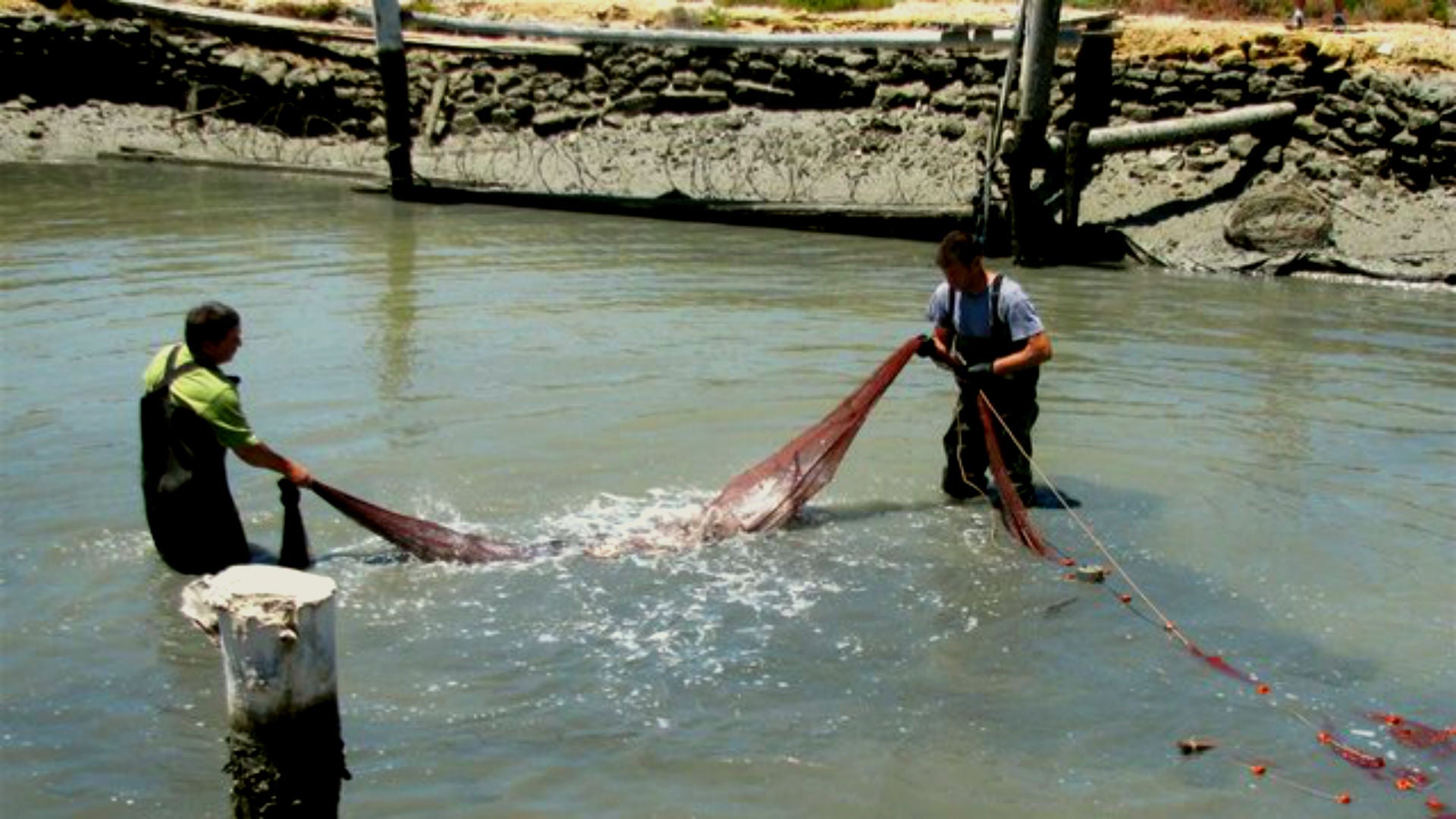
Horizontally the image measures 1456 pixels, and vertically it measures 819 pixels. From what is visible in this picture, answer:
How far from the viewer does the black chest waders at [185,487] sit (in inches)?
284

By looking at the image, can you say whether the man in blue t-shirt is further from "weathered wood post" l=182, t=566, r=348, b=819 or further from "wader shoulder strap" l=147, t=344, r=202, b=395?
"weathered wood post" l=182, t=566, r=348, b=819

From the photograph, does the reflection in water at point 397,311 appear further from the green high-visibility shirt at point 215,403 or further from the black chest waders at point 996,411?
the black chest waders at point 996,411

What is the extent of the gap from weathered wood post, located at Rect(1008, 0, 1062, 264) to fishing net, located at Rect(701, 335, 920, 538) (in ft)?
26.4

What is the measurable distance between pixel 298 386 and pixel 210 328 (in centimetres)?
420

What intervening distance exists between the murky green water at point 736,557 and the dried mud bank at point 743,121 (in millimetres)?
2391

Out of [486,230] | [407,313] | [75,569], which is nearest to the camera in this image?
[75,569]

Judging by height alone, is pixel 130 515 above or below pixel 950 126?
below

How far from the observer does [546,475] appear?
31.2 ft

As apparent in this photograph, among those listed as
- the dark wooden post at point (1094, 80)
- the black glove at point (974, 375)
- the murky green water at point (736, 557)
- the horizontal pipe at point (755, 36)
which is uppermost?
the horizontal pipe at point (755, 36)

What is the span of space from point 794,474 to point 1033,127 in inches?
340

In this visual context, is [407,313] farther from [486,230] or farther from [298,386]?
[486,230]

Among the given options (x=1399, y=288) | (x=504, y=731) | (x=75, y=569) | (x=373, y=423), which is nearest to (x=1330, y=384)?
(x=1399, y=288)

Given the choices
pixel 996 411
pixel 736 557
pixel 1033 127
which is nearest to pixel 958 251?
pixel 996 411

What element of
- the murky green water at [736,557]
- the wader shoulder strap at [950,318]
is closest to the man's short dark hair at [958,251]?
the wader shoulder strap at [950,318]
